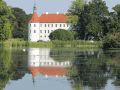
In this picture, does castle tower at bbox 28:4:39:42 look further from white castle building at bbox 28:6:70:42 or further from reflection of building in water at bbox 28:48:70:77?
reflection of building in water at bbox 28:48:70:77

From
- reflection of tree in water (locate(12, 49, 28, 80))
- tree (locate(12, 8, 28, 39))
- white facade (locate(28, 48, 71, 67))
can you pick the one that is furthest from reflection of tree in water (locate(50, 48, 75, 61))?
tree (locate(12, 8, 28, 39))

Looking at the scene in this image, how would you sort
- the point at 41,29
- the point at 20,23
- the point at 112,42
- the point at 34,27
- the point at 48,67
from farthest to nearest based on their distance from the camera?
the point at 41,29 → the point at 34,27 → the point at 20,23 → the point at 112,42 → the point at 48,67

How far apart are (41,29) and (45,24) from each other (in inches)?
86.2

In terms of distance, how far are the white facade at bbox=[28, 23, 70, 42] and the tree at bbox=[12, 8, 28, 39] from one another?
6.49 ft

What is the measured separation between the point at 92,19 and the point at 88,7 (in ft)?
13.4

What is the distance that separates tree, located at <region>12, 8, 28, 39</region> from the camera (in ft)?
454

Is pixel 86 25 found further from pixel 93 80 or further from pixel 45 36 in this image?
pixel 93 80

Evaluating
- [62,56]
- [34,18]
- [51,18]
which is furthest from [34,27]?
[62,56]

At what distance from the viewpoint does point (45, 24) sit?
15462 centimetres

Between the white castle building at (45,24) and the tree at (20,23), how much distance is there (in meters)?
2.57

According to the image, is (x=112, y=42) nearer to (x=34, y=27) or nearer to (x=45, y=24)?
(x=34, y=27)

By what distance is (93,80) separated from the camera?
67.5 feet

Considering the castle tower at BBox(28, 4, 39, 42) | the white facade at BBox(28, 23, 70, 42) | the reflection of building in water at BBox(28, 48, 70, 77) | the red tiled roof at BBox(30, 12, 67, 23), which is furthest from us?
the red tiled roof at BBox(30, 12, 67, 23)

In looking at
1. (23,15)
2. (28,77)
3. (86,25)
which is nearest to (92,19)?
(86,25)
